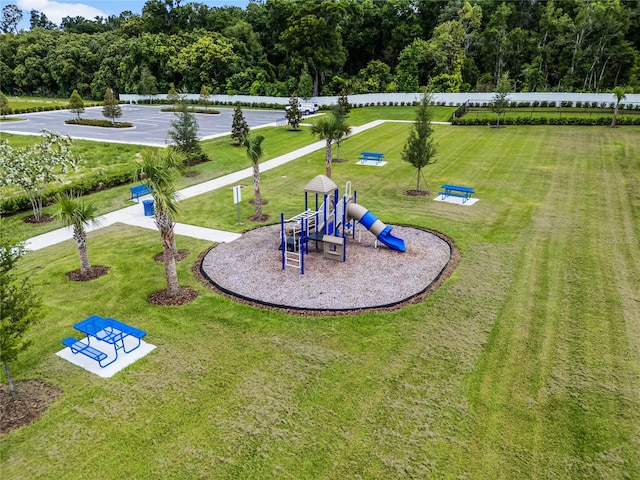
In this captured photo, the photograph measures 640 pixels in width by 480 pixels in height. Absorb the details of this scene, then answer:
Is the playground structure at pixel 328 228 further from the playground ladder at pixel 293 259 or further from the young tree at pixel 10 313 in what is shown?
the young tree at pixel 10 313

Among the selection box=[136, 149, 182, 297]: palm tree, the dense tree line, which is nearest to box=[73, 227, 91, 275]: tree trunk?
box=[136, 149, 182, 297]: palm tree

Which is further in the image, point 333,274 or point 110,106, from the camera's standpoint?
point 110,106

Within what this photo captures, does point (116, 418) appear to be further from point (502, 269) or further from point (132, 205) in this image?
point (132, 205)

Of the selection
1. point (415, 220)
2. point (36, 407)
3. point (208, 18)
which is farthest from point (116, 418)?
point (208, 18)

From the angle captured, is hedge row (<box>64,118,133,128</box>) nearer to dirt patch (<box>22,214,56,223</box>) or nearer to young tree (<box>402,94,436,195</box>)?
dirt patch (<box>22,214,56,223</box>)

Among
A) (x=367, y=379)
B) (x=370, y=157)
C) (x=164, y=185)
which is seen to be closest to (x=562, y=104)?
(x=370, y=157)

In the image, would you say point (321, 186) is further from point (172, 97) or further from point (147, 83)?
point (147, 83)
